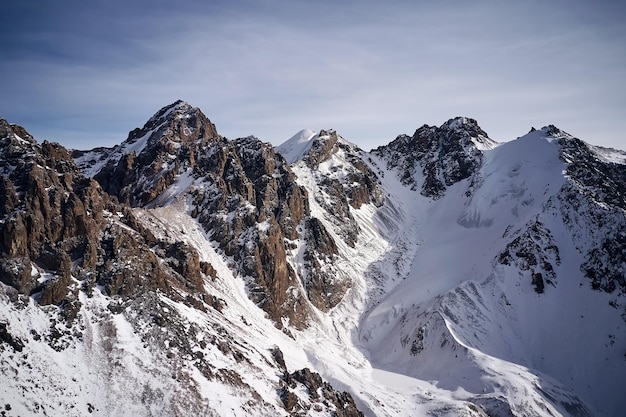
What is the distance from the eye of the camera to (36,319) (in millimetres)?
59062

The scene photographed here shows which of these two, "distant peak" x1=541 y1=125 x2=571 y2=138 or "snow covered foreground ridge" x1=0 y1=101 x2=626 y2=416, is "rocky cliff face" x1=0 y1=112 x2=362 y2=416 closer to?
"snow covered foreground ridge" x1=0 y1=101 x2=626 y2=416

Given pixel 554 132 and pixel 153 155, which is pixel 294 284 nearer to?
pixel 153 155

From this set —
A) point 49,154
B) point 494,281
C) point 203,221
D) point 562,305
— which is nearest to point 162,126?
point 203,221

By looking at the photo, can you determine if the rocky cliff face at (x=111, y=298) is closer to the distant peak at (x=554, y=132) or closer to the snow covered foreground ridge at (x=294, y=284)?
the snow covered foreground ridge at (x=294, y=284)

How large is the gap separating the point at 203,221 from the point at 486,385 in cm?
7508

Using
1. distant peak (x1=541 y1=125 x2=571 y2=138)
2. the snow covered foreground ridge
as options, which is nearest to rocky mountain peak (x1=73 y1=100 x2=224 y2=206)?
the snow covered foreground ridge

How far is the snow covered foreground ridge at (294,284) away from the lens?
200 ft

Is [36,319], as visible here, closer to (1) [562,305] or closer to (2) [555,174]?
(1) [562,305]

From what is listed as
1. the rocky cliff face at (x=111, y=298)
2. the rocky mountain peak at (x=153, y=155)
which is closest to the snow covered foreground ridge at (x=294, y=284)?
the rocky cliff face at (x=111, y=298)

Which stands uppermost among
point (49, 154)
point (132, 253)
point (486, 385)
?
point (49, 154)

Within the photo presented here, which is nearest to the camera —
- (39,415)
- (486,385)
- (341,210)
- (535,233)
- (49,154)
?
(39,415)

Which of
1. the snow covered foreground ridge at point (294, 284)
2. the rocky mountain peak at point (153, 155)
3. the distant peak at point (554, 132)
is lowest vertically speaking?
the snow covered foreground ridge at point (294, 284)

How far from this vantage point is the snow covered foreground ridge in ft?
200

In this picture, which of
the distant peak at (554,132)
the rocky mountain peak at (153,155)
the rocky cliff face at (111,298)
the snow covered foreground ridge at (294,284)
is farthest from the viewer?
the distant peak at (554,132)
